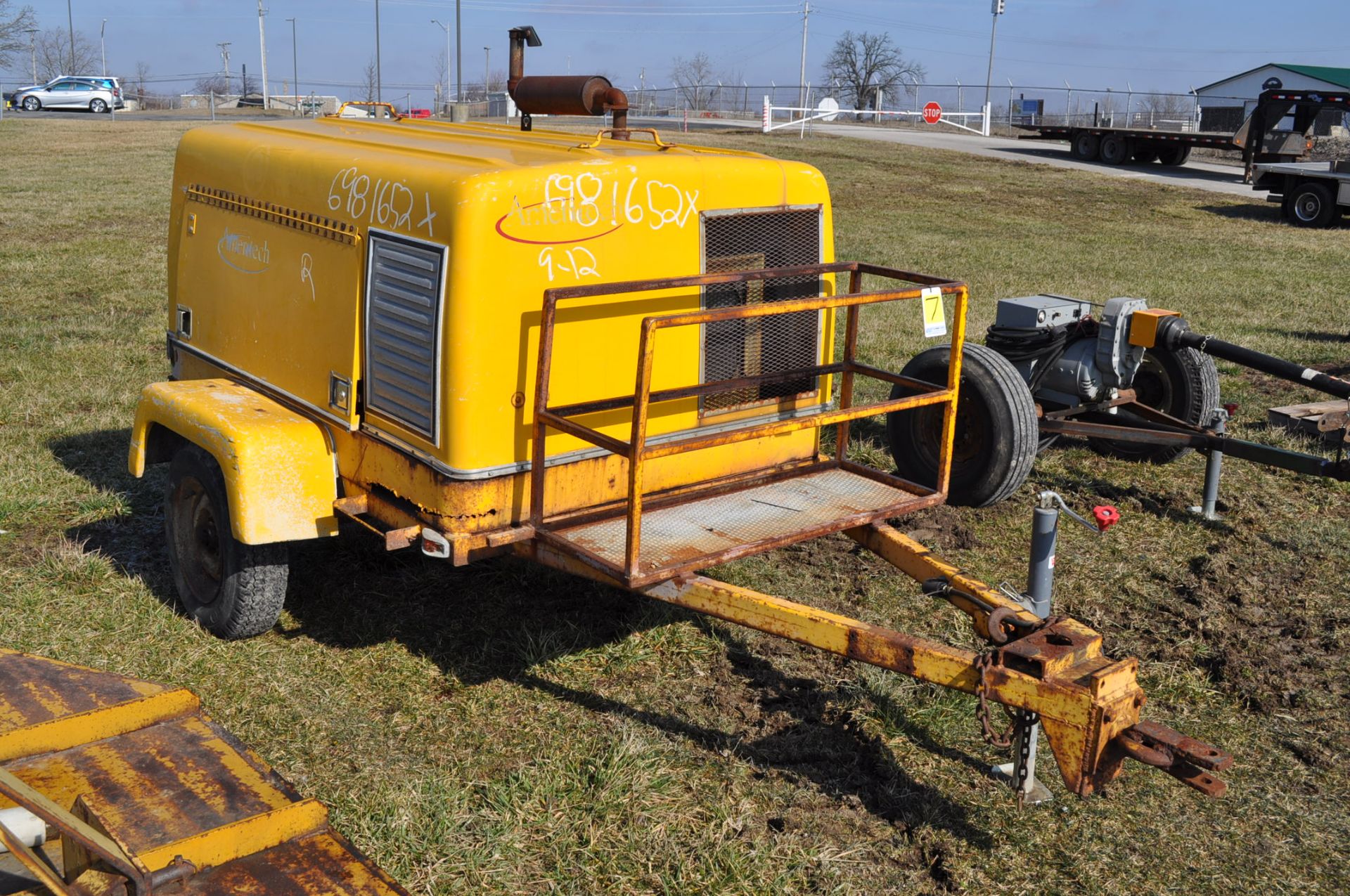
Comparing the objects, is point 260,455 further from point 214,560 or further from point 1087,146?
point 1087,146

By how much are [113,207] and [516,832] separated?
1838 cm

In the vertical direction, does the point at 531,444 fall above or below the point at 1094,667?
above

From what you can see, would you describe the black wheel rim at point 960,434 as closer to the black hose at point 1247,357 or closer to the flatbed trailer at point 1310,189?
the black hose at point 1247,357

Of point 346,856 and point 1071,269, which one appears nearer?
point 346,856

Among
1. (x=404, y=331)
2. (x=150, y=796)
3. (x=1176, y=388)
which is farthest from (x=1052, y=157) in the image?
(x=150, y=796)

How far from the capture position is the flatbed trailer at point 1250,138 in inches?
987

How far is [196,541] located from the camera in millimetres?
5188

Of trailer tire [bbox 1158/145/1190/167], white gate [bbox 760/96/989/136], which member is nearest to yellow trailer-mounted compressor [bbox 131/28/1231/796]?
trailer tire [bbox 1158/145/1190/167]

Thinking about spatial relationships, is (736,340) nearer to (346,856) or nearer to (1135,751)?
(1135,751)

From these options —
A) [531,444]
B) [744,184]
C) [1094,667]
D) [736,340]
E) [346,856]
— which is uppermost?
[744,184]

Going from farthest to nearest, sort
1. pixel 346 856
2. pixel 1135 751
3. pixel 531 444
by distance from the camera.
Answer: pixel 531 444, pixel 1135 751, pixel 346 856

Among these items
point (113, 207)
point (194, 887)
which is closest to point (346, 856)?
point (194, 887)

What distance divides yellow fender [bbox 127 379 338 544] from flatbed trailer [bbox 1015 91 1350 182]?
25085 millimetres

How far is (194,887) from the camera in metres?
2.78
